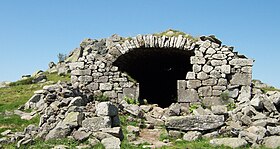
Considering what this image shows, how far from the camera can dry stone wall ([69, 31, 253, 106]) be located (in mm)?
17219

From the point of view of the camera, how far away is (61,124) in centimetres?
1161

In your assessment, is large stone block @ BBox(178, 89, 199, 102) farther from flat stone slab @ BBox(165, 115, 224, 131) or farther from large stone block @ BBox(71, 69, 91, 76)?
flat stone slab @ BBox(165, 115, 224, 131)

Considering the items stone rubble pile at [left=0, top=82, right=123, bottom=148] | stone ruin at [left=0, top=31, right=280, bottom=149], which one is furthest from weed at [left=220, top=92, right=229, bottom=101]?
stone rubble pile at [left=0, top=82, right=123, bottom=148]

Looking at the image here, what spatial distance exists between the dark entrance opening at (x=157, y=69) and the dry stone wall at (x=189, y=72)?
0.63 m

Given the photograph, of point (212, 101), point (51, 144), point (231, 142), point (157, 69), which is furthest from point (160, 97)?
point (51, 144)

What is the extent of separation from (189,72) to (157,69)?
6.60 m

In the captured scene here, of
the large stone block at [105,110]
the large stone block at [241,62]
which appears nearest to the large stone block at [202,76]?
the large stone block at [241,62]

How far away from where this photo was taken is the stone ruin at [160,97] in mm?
11391

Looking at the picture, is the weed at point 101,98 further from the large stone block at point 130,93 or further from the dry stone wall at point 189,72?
the large stone block at point 130,93

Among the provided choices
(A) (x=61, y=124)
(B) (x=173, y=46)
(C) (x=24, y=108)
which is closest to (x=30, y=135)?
(A) (x=61, y=124)

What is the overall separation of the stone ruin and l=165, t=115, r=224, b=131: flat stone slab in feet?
0.11

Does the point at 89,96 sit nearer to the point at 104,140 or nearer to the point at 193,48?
the point at 193,48

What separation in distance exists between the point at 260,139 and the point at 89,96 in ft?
29.6

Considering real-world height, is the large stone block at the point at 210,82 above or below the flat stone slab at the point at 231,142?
above
